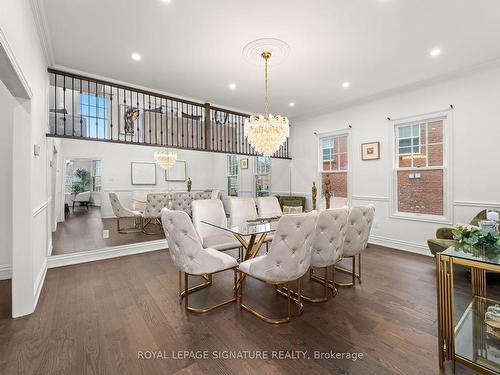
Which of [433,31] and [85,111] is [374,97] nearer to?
[433,31]

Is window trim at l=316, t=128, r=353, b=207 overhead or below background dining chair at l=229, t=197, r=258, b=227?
overhead

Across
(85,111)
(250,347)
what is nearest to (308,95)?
(250,347)

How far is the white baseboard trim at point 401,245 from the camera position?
4.15 meters

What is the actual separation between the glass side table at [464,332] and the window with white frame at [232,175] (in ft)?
21.1

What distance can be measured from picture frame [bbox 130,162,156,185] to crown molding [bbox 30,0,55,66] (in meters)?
4.73

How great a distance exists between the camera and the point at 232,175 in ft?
26.1

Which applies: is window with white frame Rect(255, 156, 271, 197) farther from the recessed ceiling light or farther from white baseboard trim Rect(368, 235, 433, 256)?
the recessed ceiling light

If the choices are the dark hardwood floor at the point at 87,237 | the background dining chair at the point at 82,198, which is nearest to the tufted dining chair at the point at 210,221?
the dark hardwood floor at the point at 87,237

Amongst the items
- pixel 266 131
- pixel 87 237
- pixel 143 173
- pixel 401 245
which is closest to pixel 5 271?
pixel 87 237

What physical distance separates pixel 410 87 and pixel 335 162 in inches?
79.1

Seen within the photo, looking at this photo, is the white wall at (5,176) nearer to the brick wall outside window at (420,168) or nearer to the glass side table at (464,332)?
the glass side table at (464,332)

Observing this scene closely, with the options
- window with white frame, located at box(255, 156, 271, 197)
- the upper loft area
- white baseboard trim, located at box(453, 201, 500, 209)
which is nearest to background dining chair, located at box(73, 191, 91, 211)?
the upper loft area

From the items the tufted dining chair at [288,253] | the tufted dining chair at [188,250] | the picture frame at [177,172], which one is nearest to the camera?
the tufted dining chair at [288,253]

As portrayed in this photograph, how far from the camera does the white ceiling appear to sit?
7.72 ft
